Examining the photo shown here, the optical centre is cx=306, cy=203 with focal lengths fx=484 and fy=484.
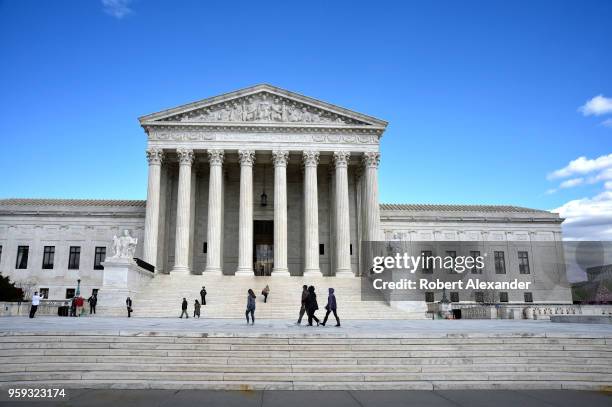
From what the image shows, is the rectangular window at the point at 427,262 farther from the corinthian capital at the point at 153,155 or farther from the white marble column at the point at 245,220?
the corinthian capital at the point at 153,155

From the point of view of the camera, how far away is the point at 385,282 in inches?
1527

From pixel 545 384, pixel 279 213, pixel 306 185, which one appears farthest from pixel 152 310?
pixel 545 384

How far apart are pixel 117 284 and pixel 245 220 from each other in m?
13.4

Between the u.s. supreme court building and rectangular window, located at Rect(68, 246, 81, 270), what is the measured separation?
145 millimetres

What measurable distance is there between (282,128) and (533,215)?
32880mm

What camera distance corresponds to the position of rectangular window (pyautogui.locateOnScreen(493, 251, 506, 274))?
5591 centimetres

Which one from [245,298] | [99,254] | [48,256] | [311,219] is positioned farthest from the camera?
[99,254]

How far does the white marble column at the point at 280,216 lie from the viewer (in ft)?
139

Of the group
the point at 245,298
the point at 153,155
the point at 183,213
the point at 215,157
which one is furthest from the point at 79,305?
the point at 215,157

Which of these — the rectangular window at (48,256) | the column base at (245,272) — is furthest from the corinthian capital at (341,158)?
the rectangular window at (48,256)

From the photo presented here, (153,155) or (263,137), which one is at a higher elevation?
(263,137)

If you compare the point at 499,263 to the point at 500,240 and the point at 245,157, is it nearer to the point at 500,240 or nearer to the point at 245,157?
the point at 500,240

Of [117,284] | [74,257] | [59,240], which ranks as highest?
[59,240]

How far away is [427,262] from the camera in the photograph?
5538cm
